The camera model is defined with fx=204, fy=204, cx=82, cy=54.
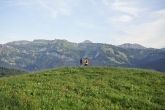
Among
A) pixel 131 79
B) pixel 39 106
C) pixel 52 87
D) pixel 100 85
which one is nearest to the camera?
pixel 39 106

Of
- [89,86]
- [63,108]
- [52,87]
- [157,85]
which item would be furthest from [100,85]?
[63,108]

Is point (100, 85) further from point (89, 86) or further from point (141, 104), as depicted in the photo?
point (141, 104)

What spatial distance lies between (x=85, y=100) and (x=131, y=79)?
43.4ft

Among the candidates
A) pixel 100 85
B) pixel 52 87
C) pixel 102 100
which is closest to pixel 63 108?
pixel 102 100

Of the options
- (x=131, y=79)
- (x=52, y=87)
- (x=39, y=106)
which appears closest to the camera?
(x=39, y=106)

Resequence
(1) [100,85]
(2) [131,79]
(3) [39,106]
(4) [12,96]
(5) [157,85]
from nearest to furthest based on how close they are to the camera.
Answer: (3) [39,106]
(4) [12,96]
(1) [100,85]
(5) [157,85]
(2) [131,79]

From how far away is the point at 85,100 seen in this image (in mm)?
18266

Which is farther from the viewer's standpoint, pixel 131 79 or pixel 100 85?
pixel 131 79

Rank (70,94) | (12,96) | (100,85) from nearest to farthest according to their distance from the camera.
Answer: (12,96) < (70,94) < (100,85)

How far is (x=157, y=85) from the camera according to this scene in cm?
2686

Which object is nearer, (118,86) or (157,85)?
(118,86)

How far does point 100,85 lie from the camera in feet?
82.0

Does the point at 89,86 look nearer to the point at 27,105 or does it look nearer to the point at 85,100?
the point at 85,100

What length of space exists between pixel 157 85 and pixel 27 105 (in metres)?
18.1
